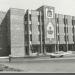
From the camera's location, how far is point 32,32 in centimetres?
4331

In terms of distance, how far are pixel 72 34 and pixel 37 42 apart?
16777 millimetres

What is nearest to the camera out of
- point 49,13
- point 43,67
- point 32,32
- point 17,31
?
point 43,67

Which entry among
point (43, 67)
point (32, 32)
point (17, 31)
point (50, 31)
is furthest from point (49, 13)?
point (43, 67)

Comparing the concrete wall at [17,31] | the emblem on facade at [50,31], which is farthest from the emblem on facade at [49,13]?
the concrete wall at [17,31]

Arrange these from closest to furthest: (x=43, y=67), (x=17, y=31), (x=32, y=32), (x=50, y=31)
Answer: (x=43, y=67) → (x=17, y=31) → (x=32, y=32) → (x=50, y=31)

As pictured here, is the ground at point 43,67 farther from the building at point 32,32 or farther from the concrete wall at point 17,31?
the building at point 32,32

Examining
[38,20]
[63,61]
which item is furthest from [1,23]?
[63,61]

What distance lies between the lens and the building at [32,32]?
1651 inches

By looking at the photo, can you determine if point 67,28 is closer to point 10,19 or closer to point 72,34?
point 72,34

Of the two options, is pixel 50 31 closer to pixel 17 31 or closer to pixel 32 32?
pixel 32 32

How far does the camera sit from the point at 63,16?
50312 millimetres

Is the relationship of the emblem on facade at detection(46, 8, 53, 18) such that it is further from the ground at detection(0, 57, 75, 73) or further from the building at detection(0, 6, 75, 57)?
the ground at detection(0, 57, 75, 73)

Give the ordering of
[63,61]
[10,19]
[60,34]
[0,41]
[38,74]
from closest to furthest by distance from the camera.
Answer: [38,74], [63,61], [10,19], [0,41], [60,34]

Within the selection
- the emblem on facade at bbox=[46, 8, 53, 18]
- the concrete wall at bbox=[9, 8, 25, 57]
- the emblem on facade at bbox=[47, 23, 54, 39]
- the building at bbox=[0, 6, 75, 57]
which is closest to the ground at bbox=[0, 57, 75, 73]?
the concrete wall at bbox=[9, 8, 25, 57]
